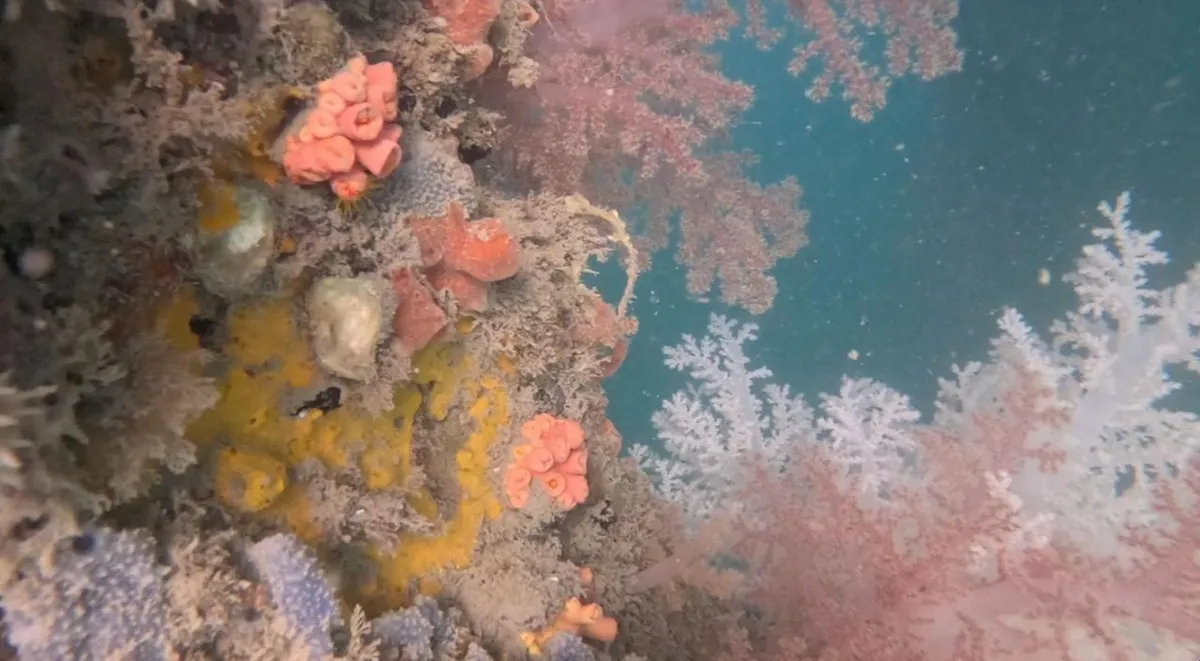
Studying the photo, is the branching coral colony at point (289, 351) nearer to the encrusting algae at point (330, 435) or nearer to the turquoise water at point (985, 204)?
the encrusting algae at point (330, 435)

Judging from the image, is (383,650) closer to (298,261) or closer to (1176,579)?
(298,261)

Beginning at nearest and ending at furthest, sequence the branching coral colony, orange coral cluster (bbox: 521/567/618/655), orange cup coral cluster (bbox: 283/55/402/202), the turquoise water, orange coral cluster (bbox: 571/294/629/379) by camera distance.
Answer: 1. the branching coral colony
2. orange cup coral cluster (bbox: 283/55/402/202)
3. orange coral cluster (bbox: 521/567/618/655)
4. orange coral cluster (bbox: 571/294/629/379)
5. the turquoise water

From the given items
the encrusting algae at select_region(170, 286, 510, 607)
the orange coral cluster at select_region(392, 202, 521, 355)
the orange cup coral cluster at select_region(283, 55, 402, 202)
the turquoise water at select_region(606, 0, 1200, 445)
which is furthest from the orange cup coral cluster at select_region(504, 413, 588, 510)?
the turquoise water at select_region(606, 0, 1200, 445)

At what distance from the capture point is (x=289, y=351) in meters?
2.45

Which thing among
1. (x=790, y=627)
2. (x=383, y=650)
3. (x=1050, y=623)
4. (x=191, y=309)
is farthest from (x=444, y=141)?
(x=1050, y=623)

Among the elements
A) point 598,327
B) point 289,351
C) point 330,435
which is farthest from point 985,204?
point 289,351

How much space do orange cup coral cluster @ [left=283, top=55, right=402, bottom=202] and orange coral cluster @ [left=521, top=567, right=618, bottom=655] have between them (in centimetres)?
173

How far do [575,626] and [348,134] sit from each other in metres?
1.98

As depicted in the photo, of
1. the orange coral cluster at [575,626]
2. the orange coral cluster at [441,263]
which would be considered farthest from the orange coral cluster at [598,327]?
the orange coral cluster at [575,626]

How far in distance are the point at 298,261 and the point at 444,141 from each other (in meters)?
0.71

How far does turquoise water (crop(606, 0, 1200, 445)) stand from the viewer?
822 inches

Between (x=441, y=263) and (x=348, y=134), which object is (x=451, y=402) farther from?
(x=348, y=134)

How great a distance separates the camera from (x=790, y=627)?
396cm

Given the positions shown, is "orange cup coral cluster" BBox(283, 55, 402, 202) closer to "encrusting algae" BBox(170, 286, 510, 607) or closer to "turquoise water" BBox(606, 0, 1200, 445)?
"encrusting algae" BBox(170, 286, 510, 607)
